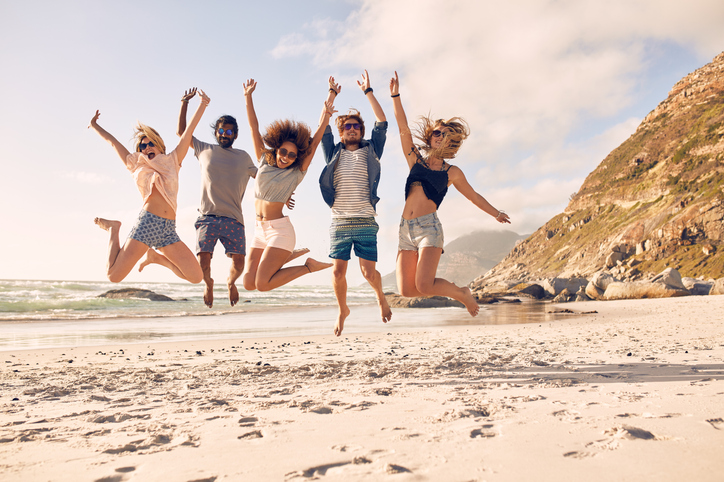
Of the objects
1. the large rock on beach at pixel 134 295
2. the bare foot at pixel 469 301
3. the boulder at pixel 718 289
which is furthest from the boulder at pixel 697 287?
the large rock on beach at pixel 134 295

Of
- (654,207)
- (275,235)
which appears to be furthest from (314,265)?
(654,207)

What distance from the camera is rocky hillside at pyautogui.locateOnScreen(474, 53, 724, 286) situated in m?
36.2

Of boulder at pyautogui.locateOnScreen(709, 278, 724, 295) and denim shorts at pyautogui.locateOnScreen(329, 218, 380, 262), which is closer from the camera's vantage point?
denim shorts at pyautogui.locateOnScreen(329, 218, 380, 262)

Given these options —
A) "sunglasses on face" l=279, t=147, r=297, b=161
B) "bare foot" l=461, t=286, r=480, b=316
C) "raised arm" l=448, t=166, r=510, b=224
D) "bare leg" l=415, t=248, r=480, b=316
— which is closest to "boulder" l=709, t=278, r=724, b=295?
"bare foot" l=461, t=286, r=480, b=316

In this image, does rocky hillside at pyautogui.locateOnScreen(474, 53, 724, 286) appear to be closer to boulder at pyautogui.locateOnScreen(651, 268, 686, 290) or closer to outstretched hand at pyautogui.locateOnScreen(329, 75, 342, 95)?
boulder at pyautogui.locateOnScreen(651, 268, 686, 290)

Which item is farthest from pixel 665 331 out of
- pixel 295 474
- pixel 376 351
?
pixel 295 474

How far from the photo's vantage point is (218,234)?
620cm

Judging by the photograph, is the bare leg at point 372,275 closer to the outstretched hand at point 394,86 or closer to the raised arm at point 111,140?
the outstretched hand at point 394,86

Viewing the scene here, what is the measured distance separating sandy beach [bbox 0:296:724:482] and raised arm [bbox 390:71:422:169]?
2773mm

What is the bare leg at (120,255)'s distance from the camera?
548cm

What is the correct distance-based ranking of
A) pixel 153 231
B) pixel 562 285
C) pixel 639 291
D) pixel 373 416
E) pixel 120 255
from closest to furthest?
1. pixel 373 416
2. pixel 120 255
3. pixel 153 231
4. pixel 639 291
5. pixel 562 285

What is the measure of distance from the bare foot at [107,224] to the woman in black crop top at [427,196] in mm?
3631

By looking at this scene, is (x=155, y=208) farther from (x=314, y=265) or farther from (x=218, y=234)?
(x=314, y=265)

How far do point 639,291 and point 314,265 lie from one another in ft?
76.5
